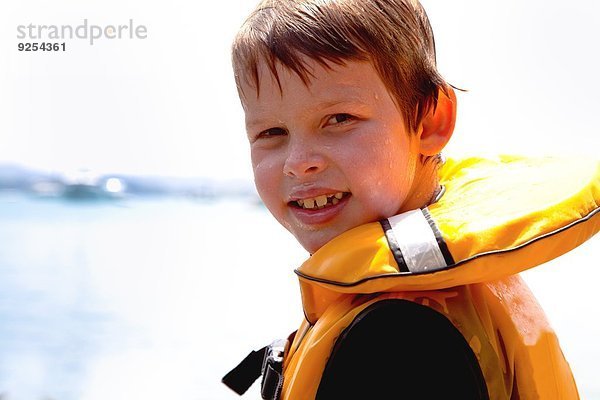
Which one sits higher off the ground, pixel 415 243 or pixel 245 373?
pixel 415 243

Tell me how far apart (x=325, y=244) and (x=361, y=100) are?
8.8 inches

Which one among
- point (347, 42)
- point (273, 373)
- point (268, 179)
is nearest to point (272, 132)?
point (268, 179)

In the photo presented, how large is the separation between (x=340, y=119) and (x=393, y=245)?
22 centimetres

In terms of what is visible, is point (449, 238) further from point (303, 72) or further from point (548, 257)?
point (303, 72)

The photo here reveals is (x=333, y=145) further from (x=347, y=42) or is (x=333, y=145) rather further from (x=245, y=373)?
(x=245, y=373)

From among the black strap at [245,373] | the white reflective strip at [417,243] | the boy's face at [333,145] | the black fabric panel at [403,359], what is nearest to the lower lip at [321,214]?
the boy's face at [333,145]

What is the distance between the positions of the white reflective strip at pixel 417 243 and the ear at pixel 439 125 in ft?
0.63

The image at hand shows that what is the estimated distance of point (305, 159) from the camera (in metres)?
1.24

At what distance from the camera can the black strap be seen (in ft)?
5.50

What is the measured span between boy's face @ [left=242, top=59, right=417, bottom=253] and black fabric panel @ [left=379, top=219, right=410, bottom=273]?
7 cm

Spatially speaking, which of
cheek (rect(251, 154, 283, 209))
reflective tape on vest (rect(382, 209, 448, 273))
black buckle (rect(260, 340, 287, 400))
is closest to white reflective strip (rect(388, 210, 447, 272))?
reflective tape on vest (rect(382, 209, 448, 273))

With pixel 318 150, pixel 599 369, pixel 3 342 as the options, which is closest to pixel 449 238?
pixel 318 150

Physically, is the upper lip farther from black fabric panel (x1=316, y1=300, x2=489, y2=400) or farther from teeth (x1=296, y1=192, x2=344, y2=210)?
black fabric panel (x1=316, y1=300, x2=489, y2=400)

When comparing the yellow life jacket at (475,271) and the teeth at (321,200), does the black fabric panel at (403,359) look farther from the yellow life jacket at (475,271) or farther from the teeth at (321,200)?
the teeth at (321,200)
